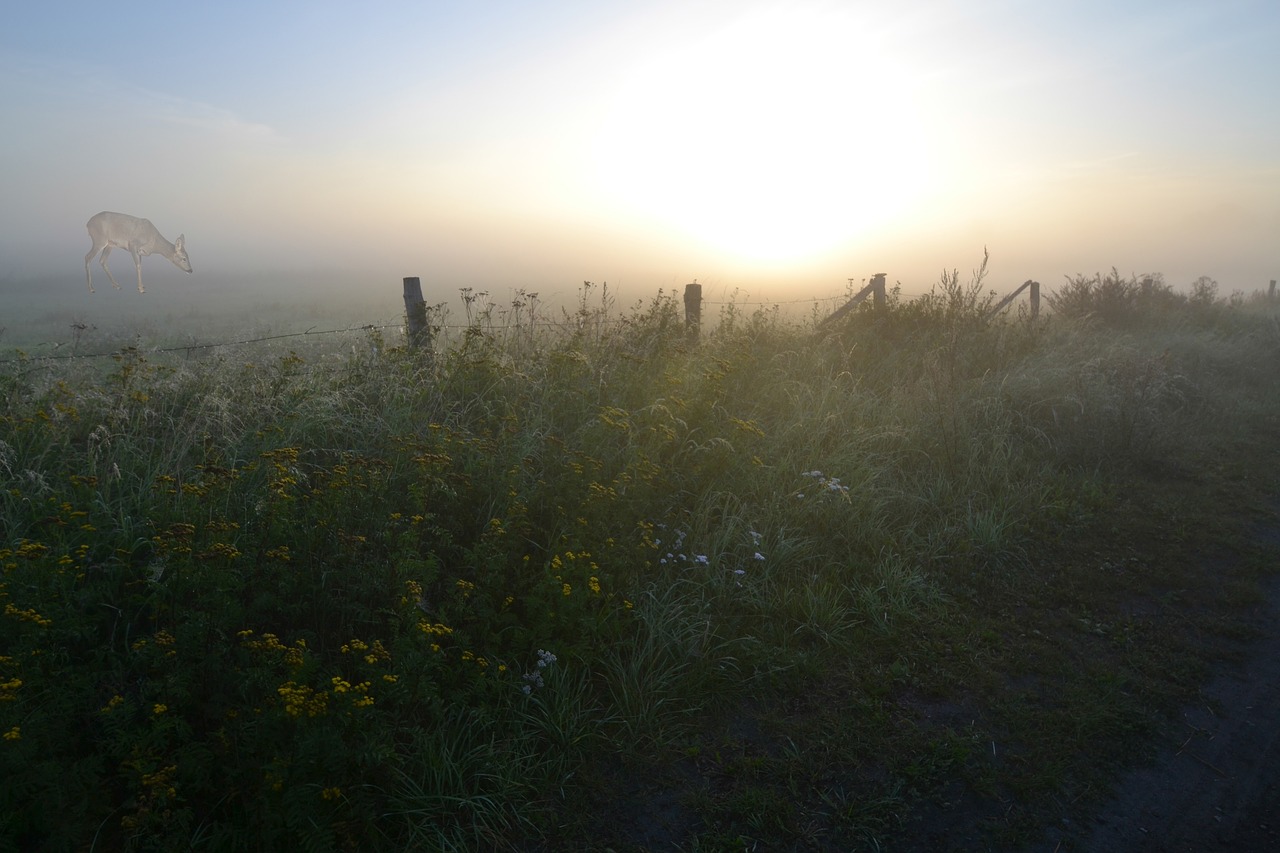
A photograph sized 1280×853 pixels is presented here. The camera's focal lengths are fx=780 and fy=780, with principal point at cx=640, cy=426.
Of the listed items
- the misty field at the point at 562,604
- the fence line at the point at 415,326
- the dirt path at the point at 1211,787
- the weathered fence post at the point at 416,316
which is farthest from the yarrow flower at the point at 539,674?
the weathered fence post at the point at 416,316

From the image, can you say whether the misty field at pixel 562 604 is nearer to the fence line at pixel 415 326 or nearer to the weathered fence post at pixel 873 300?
the fence line at pixel 415 326

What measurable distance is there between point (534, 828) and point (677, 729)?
0.85 metres

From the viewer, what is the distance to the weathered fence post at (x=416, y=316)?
6738 millimetres

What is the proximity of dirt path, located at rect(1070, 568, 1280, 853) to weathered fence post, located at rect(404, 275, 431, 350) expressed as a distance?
5.61 meters

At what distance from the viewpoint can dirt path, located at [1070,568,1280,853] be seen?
3053mm

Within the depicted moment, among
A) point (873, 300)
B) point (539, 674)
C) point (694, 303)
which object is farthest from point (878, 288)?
point (539, 674)

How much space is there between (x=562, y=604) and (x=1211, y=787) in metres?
2.95

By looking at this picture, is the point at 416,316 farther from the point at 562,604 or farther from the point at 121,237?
the point at 562,604

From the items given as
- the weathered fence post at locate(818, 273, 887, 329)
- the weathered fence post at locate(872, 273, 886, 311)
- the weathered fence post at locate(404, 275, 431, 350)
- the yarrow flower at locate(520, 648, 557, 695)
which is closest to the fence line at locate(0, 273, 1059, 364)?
the weathered fence post at locate(404, 275, 431, 350)

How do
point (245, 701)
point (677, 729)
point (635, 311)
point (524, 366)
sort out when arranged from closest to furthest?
point (245, 701)
point (677, 729)
point (524, 366)
point (635, 311)

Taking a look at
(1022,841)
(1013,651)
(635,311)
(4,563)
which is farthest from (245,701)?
(635,311)

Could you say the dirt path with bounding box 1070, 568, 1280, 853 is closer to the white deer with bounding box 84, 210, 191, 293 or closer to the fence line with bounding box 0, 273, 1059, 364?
the fence line with bounding box 0, 273, 1059, 364

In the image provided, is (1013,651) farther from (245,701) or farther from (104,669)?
(104,669)

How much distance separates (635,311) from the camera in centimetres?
839
